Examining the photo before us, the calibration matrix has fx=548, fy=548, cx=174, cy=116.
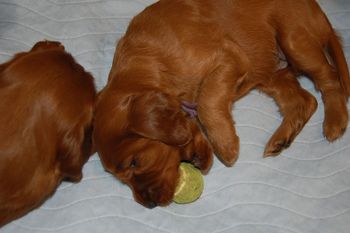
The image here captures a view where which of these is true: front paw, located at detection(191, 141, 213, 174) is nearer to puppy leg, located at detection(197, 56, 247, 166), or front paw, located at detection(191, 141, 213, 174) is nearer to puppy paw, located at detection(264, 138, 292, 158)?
puppy leg, located at detection(197, 56, 247, 166)

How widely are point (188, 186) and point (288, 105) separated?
0.75 m

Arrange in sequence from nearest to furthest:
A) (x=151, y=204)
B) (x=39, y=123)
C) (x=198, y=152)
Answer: (x=39, y=123) < (x=151, y=204) < (x=198, y=152)

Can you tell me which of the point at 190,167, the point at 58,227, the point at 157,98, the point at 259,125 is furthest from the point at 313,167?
the point at 58,227

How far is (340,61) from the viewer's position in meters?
2.93

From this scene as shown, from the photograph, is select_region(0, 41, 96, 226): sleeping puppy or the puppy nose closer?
select_region(0, 41, 96, 226): sleeping puppy

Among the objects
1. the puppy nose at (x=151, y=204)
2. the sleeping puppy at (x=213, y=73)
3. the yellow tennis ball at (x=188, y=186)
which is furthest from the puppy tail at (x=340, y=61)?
the puppy nose at (x=151, y=204)

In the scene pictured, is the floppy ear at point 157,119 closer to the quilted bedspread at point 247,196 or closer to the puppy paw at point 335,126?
the quilted bedspread at point 247,196

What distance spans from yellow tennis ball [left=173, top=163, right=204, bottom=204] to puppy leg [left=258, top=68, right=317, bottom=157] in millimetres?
411

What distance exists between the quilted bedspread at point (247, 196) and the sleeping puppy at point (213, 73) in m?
0.09

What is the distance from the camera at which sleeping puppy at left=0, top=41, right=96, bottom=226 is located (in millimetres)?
2277

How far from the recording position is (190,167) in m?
2.73

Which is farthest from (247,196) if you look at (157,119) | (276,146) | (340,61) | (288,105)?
(340,61)

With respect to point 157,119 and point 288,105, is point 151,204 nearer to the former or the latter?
point 157,119

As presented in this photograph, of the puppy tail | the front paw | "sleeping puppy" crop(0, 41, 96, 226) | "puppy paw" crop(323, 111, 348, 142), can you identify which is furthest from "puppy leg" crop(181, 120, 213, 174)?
the puppy tail
